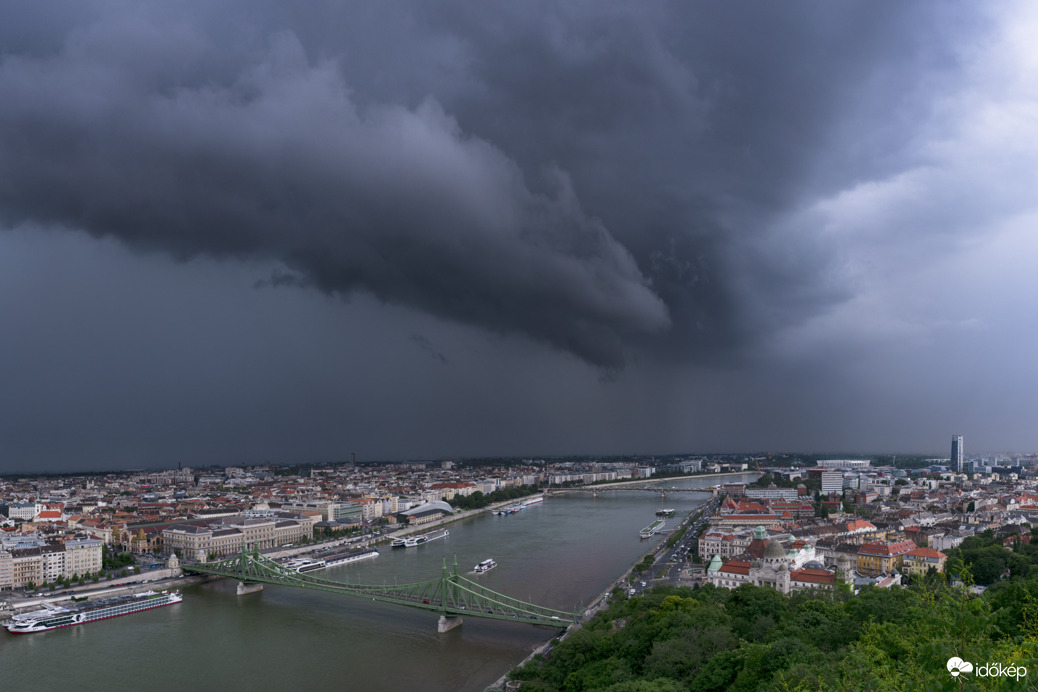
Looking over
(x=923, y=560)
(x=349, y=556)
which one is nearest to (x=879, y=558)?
(x=923, y=560)

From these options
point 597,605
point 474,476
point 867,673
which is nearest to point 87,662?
point 597,605

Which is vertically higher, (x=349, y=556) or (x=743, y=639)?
(x=743, y=639)

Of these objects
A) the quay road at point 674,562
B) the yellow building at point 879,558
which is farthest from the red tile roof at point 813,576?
the yellow building at point 879,558

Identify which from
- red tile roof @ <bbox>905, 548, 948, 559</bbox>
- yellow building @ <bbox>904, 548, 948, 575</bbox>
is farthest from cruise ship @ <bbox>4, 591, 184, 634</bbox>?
red tile roof @ <bbox>905, 548, 948, 559</bbox>

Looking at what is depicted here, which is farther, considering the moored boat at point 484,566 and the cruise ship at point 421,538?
the cruise ship at point 421,538

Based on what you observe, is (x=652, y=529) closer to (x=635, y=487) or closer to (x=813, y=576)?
(x=813, y=576)

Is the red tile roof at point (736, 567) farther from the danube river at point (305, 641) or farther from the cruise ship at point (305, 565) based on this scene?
the cruise ship at point (305, 565)

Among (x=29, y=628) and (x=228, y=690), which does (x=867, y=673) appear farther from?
(x=29, y=628)
